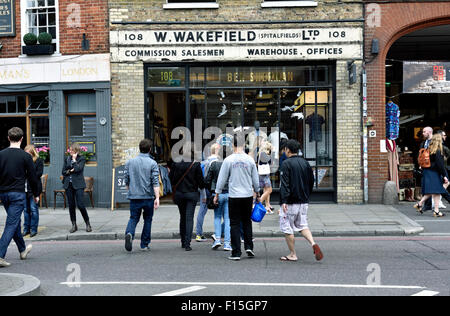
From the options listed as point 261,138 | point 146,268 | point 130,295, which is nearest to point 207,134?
point 261,138

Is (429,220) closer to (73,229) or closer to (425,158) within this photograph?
(425,158)

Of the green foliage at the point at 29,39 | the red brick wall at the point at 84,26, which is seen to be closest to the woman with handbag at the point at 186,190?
the red brick wall at the point at 84,26

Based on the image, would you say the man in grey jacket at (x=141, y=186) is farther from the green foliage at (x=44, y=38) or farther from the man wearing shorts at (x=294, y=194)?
the green foliage at (x=44, y=38)

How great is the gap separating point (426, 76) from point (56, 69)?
35.3 feet

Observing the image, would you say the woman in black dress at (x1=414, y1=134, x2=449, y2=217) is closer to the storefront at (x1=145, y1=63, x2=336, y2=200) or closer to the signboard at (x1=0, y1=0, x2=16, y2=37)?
the storefront at (x1=145, y1=63, x2=336, y2=200)

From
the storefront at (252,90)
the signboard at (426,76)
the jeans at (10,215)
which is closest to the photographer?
the jeans at (10,215)

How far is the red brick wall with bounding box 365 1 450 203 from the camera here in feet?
47.2

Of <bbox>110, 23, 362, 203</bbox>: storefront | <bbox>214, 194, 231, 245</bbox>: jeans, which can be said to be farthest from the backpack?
<bbox>214, 194, 231, 245</bbox>: jeans

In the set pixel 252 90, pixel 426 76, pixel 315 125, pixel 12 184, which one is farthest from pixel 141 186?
pixel 426 76

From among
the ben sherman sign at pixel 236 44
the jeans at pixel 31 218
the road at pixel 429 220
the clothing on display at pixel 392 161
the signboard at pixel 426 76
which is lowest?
the road at pixel 429 220

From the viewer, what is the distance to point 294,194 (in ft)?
26.2

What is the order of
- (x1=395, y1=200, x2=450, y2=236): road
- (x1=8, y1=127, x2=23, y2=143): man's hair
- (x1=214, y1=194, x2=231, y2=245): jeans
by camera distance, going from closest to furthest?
1. (x1=8, y1=127, x2=23, y2=143): man's hair
2. (x1=214, y1=194, x2=231, y2=245): jeans
3. (x1=395, y1=200, x2=450, y2=236): road

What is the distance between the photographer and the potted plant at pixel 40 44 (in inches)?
583

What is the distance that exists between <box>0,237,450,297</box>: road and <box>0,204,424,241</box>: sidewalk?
561 mm
